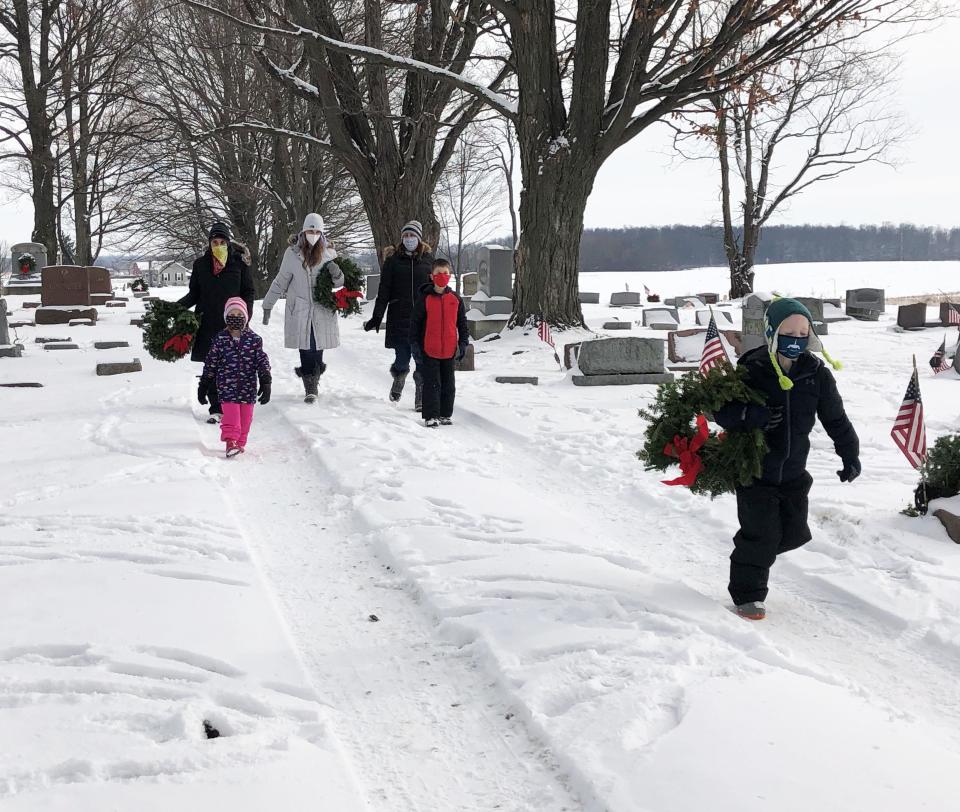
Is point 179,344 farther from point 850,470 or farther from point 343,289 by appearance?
point 850,470

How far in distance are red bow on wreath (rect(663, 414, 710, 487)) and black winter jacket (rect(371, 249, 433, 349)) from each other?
5909mm

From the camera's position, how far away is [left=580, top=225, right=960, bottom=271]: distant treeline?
10606cm

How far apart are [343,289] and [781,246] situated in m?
109

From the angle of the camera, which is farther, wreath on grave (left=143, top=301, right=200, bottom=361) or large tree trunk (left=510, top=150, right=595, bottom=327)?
large tree trunk (left=510, top=150, right=595, bottom=327)

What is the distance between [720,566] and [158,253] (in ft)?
140

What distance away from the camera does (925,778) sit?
3.05 metres

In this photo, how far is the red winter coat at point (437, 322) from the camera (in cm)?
932

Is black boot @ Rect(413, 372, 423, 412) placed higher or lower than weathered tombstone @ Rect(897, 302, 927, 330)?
lower

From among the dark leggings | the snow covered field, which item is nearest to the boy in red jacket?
the snow covered field

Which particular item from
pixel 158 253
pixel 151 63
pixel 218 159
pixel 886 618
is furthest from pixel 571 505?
pixel 158 253

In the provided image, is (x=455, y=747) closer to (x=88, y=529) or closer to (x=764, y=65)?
(x=88, y=529)

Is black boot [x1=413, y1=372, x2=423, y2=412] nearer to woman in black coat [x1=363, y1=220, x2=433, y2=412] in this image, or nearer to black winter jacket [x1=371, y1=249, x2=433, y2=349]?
woman in black coat [x1=363, y1=220, x2=433, y2=412]

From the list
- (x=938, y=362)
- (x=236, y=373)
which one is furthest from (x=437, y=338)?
(x=938, y=362)

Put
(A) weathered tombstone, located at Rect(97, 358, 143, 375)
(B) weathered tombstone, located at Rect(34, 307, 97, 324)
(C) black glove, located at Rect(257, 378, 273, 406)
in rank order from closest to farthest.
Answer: (C) black glove, located at Rect(257, 378, 273, 406)
(A) weathered tombstone, located at Rect(97, 358, 143, 375)
(B) weathered tombstone, located at Rect(34, 307, 97, 324)
